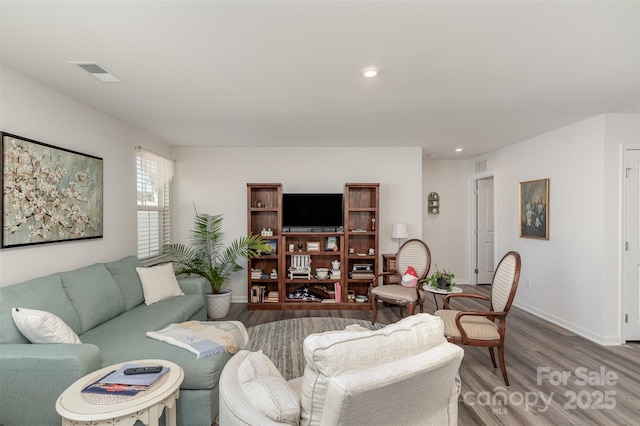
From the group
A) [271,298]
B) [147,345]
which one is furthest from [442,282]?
[147,345]

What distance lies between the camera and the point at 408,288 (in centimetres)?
409

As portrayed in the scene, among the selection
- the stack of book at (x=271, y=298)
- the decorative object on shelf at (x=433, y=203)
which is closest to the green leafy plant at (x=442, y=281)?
the stack of book at (x=271, y=298)

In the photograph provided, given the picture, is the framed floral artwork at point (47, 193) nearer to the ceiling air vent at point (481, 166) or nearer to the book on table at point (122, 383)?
the book on table at point (122, 383)

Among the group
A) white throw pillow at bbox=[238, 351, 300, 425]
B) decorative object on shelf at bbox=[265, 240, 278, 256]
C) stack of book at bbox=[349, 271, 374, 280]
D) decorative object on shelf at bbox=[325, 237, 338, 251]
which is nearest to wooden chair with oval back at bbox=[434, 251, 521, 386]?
white throw pillow at bbox=[238, 351, 300, 425]

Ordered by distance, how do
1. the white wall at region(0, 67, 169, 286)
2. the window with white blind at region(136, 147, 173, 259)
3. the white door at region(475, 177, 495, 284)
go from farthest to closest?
1. the white door at region(475, 177, 495, 284)
2. the window with white blind at region(136, 147, 173, 259)
3. the white wall at region(0, 67, 169, 286)

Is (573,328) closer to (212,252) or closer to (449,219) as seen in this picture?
(449,219)

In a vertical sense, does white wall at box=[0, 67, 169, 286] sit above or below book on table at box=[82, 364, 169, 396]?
above

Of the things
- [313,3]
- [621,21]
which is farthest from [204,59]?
[621,21]

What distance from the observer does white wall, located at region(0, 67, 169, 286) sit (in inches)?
93.0

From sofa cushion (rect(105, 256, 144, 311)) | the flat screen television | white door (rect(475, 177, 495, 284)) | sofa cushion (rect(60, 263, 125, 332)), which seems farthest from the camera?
white door (rect(475, 177, 495, 284))

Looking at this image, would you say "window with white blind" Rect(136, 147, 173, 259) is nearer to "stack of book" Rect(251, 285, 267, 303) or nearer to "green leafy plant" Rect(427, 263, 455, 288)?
"stack of book" Rect(251, 285, 267, 303)

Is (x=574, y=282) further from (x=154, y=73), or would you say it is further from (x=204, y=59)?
(x=154, y=73)

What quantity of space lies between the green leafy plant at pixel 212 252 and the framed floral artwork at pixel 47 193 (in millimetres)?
1487

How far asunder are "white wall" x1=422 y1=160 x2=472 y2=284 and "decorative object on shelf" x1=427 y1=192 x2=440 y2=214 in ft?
0.21
